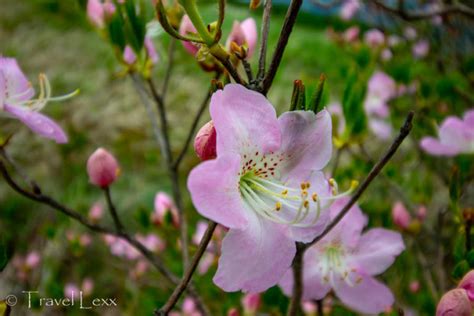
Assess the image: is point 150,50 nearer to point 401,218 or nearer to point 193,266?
point 193,266

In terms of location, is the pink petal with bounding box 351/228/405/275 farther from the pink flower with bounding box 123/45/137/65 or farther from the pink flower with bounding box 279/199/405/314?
the pink flower with bounding box 123/45/137/65

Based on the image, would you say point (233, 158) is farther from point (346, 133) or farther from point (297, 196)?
point (346, 133)

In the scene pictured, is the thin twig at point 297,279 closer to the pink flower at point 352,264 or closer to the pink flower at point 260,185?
the pink flower at point 260,185

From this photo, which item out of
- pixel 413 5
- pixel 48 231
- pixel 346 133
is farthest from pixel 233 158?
pixel 413 5

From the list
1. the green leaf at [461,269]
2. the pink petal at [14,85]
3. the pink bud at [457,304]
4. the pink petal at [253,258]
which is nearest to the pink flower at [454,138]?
the green leaf at [461,269]

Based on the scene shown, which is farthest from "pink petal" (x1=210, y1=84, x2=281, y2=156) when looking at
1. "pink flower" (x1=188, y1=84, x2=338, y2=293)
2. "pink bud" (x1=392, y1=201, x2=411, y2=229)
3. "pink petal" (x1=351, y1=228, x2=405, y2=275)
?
"pink bud" (x1=392, y1=201, x2=411, y2=229)
